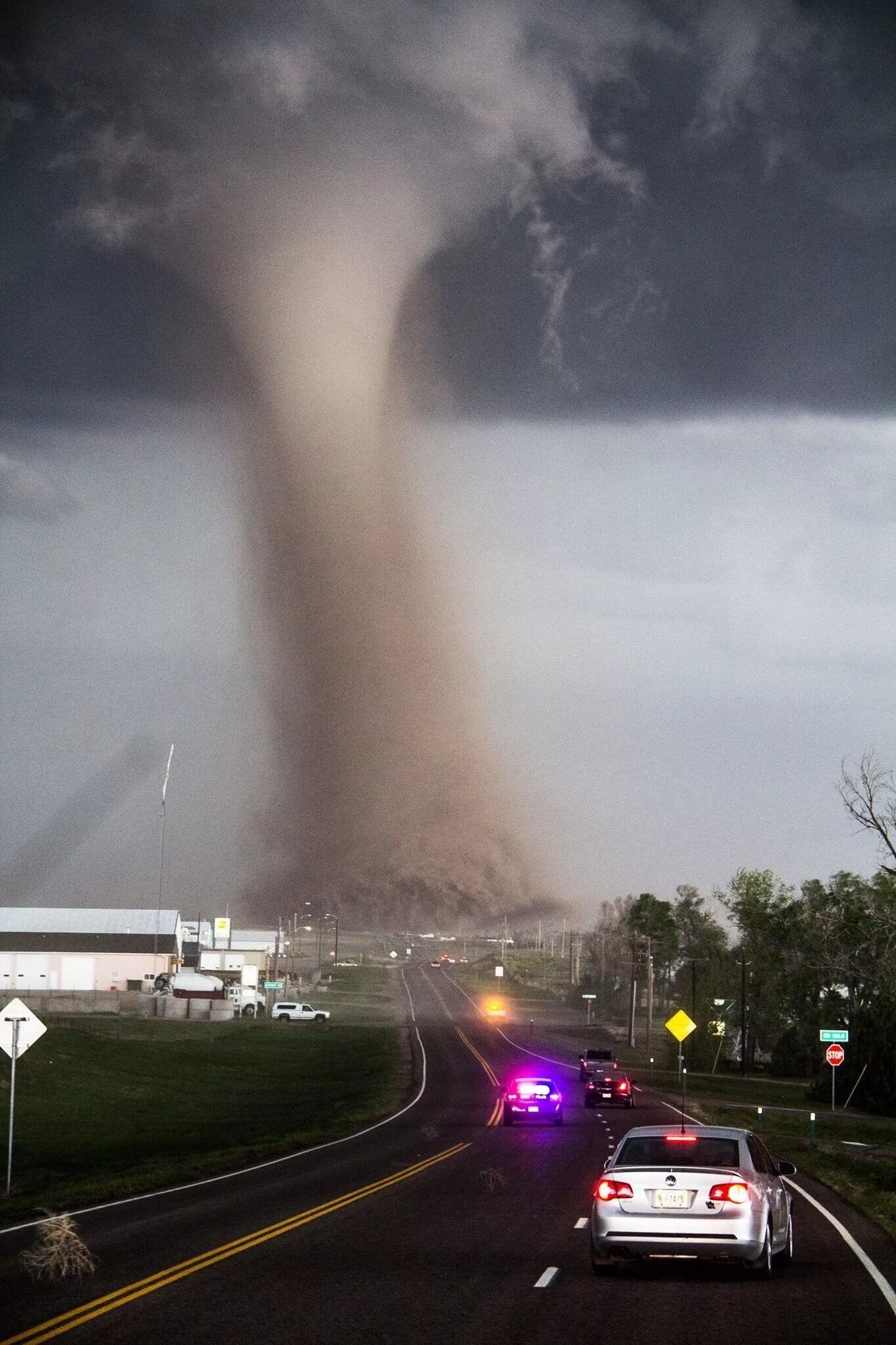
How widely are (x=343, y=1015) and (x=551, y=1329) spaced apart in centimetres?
12214

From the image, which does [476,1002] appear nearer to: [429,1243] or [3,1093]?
[3,1093]

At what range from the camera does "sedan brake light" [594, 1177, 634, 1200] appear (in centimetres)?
1666

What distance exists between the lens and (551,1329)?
1355cm

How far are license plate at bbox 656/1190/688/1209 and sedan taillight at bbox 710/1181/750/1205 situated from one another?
299mm

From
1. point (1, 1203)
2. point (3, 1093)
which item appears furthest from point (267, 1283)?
point (3, 1093)

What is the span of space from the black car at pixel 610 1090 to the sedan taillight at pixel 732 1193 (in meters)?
43.7

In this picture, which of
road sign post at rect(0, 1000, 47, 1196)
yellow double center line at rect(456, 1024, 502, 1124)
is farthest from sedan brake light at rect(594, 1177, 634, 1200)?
yellow double center line at rect(456, 1024, 502, 1124)

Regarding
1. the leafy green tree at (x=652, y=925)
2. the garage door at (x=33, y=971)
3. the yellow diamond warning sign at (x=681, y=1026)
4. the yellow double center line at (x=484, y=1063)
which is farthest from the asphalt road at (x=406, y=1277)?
the garage door at (x=33, y=971)

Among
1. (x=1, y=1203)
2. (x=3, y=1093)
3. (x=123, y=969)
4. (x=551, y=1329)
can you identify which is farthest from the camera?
(x=123, y=969)

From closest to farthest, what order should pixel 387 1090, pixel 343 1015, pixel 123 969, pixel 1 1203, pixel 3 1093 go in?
pixel 1 1203 → pixel 3 1093 → pixel 387 1090 → pixel 343 1015 → pixel 123 969

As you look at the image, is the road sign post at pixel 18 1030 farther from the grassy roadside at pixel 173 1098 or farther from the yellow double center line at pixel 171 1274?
the yellow double center line at pixel 171 1274

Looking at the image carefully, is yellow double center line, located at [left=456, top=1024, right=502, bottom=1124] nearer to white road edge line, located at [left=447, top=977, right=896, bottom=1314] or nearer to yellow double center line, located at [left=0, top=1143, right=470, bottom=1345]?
white road edge line, located at [left=447, top=977, right=896, bottom=1314]

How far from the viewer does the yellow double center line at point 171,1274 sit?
43.8 ft

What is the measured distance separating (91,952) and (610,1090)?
101698 millimetres
